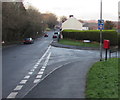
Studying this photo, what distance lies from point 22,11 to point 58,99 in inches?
1904

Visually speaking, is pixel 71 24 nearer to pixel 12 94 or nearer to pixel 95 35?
pixel 95 35

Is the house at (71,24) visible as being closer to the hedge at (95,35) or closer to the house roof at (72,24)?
the house roof at (72,24)

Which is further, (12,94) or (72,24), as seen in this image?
(72,24)

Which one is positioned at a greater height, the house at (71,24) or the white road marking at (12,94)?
the house at (71,24)

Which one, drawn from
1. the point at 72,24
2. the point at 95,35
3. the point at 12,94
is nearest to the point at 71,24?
the point at 72,24

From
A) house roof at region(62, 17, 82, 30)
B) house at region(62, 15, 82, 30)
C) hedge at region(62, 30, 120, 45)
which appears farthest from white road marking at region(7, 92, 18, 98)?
house roof at region(62, 17, 82, 30)

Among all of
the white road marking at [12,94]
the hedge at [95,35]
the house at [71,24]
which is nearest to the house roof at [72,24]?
the house at [71,24]

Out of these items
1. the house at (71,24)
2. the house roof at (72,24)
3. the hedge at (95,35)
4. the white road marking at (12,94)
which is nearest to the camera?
the white road marking at (12,94)

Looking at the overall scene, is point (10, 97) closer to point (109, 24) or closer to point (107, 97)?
point (107, 97)

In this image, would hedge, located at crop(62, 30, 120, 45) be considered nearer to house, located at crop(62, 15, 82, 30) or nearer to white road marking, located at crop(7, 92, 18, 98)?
white road marking, located at crop(7, 92, 18, 98)

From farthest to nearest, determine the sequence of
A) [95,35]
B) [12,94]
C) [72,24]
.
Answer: [72,24], [95,35], [12,94]

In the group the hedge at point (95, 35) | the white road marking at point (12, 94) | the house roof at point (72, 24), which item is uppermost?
the house roof at point (72, 24)

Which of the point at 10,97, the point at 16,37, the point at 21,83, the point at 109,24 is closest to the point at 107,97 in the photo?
the point at 10,97


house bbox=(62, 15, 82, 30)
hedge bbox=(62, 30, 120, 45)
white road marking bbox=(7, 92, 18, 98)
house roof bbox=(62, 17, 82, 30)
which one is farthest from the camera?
house roof bbox=(62, 17, 82, 30)
